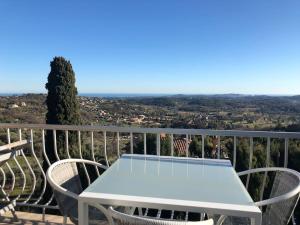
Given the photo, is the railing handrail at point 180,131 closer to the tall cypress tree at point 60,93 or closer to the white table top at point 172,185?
the white table top at point 172,185

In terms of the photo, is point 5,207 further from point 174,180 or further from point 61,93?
point 61,93

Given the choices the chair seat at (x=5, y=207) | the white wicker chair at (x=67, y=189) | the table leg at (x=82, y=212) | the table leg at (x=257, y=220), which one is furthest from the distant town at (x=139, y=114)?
the table leg at (x=257, y=220)

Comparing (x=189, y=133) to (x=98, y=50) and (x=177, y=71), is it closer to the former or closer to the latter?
(x=98, y=50)

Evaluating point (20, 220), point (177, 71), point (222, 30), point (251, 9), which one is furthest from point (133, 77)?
point (20, 220)

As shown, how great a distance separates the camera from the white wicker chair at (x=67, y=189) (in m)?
2.28

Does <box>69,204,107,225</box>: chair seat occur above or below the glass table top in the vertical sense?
below

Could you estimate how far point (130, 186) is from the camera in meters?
2.17

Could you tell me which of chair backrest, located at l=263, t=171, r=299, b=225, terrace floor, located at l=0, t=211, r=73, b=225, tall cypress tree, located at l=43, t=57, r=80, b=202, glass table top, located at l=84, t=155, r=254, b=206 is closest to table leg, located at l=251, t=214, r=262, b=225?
glass table top, located at l=84, t=155, r=254, b=206

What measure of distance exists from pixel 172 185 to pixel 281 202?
0.73 metres

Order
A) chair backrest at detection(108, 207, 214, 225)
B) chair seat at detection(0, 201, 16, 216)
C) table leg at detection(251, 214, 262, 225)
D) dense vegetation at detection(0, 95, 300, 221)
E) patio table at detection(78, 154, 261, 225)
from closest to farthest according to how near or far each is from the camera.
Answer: chair backrest at detection(108, 207, 214, 225) < table leg at detection(251, 214, 262, 225) < patio table at detection(78, 154, 261, 225) < chair seat at detection(0, 201, 16, 216) < dense vegetation at detection(0, 95, 300, 221)

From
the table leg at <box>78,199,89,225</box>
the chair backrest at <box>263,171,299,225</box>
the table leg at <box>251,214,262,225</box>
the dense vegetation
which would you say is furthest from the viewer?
the dense vegetation

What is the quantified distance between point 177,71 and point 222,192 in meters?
27.7

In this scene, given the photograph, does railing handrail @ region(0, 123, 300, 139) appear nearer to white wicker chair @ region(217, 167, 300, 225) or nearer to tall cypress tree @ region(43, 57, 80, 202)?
white wicker chair @ region(217, 167, 300, 225)

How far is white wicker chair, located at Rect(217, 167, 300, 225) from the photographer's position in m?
2.04
